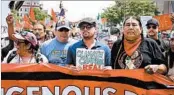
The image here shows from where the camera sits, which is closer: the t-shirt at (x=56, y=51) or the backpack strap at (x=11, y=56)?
the backpack strap at (x=11, y=56)

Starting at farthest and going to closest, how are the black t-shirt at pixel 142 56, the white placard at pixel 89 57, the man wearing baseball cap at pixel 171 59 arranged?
the white placard at pixel 89 57
the black t-shirt at pixel 142 56
the man wearing baseball cap at pixel 171 59

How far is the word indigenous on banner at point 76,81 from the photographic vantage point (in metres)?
4.71

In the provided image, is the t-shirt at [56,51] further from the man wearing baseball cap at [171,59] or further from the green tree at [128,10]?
the green tree at [128,10]

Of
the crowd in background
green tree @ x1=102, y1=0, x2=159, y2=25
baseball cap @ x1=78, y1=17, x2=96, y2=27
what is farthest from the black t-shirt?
green tree @ x1=102, y1=0, x2=159, y2=25

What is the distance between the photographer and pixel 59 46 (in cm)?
586

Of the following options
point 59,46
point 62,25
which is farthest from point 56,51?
point 62,25

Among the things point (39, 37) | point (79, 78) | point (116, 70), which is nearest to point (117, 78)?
point (116, 70)

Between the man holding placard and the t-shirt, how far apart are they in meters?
0.31

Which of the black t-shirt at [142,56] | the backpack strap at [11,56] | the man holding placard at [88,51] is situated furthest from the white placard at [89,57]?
the backpack strap at [11,56]

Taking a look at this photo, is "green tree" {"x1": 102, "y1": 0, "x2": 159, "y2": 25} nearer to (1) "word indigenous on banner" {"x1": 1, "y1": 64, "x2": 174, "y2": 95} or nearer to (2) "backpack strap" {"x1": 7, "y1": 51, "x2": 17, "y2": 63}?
(2) "backpack strap" {"x1": 7, "y1": 51, "x2": 17, "y2": 63}

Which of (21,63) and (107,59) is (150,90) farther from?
(21,63)

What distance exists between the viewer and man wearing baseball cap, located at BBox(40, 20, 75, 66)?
563cm

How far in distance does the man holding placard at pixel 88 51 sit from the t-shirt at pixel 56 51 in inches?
12.2

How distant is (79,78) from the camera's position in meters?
4.78
